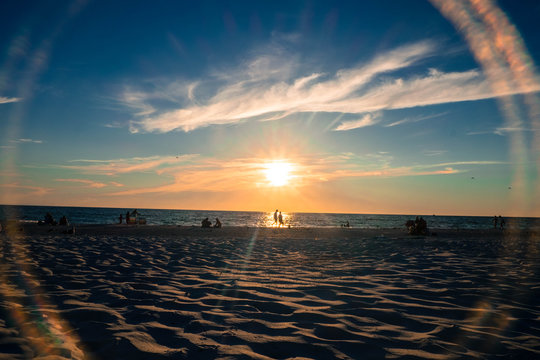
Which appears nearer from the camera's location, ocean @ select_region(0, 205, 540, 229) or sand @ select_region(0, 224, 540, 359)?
sand @ select_region(0, 224, 540, 359)

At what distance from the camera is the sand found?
9.92 ft

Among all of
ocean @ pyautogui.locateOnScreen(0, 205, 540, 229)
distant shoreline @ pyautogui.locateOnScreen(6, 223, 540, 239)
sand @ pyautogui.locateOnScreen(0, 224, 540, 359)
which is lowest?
ocean @ pyautogui.locateOnScreen(0, 205, 540, 229)

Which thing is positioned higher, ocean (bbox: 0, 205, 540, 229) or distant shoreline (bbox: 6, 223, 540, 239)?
distant shoreline (bbox: 6, 223, 540, 239)

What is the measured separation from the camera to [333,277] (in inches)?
247

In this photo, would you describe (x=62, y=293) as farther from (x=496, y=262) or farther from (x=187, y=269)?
(x=496, y=262)

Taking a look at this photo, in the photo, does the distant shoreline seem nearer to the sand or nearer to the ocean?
→ the sand

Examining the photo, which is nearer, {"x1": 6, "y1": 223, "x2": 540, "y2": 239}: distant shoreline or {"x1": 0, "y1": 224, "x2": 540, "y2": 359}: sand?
{"x1": 0, "y1": 224, "x2": 540, "y2": 359}: sand

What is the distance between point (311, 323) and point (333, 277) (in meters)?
2.69

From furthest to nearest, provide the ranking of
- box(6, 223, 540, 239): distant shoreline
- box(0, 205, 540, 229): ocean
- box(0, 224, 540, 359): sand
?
box(0, 205, 540, 229): ocean → box(6, 223, 540, 239): distant shoreline → box(0, 224, 540, 359): sand

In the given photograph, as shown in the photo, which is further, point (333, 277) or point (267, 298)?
point (333, 277)

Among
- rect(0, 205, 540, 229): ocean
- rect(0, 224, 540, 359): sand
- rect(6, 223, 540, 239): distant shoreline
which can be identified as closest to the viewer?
rect(0, 224, 540, 359): sand

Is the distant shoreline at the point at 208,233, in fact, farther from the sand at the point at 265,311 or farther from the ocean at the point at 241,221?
the ocean at the point at 241,221

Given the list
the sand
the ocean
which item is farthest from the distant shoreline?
the ocean

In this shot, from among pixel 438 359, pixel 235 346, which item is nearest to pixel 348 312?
pixel 438 359
